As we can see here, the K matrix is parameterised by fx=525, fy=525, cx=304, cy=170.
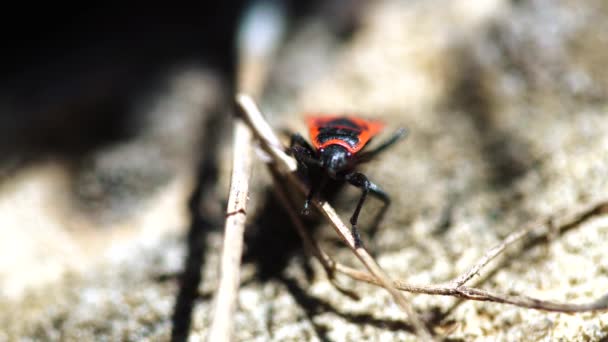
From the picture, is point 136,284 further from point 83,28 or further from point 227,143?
point 83,28

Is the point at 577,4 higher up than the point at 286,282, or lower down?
higher up

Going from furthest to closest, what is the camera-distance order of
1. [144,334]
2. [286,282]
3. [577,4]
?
[577,4] → [286,282] → [144,334]

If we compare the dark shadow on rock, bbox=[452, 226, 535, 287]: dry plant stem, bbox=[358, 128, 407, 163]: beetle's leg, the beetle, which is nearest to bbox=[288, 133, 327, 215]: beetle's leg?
the beetle

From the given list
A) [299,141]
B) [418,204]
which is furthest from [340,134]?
[418,204]

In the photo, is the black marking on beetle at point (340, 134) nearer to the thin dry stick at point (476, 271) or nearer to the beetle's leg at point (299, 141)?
the beetle's leg at point (299, 141)

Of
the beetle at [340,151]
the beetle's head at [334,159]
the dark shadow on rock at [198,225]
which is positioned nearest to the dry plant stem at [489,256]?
the beetle at [340,151]

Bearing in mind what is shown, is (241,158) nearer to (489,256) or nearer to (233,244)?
(233,244)

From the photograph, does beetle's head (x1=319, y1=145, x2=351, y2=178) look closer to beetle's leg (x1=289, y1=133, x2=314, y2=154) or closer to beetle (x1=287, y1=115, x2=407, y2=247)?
beetle (x1=287, y1=115, x2=407, y2=247)

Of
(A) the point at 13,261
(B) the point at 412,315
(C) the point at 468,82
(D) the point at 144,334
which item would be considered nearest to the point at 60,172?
(A) the point at 13,261
